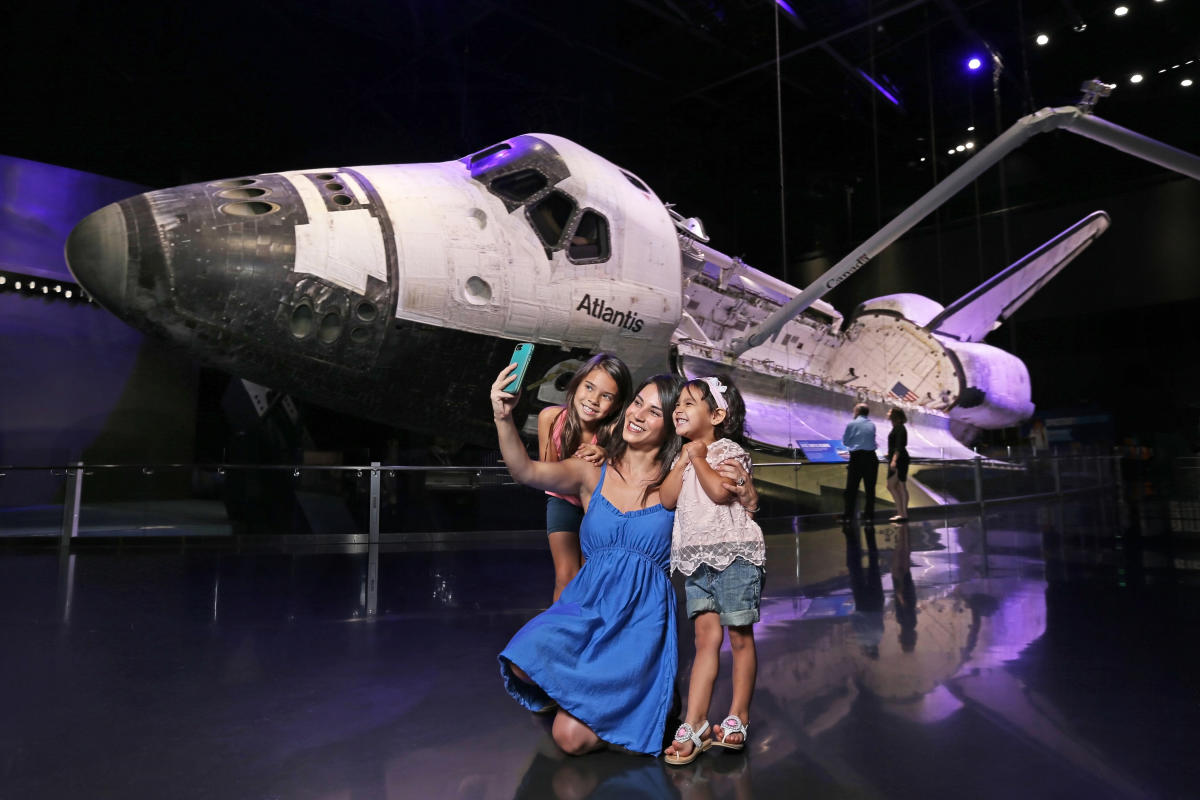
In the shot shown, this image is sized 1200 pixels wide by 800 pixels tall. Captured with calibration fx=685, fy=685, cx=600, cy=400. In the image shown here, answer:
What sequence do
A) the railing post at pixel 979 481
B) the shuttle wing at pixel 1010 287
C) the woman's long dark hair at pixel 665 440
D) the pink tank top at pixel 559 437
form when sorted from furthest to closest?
the shuttle wing at pixel 1010 287
the railing post at pixel 979 481
the pink tank top at pixel 559 437
the woman's long dark hair at pixel 665 440

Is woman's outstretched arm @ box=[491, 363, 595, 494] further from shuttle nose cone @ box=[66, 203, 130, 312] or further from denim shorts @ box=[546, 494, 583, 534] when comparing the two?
shuttle nose cone @ box=[66, 203, 130, 312]

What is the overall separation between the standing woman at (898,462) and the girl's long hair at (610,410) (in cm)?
616

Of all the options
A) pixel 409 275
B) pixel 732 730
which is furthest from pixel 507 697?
pixel 409 275

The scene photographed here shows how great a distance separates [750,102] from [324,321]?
11867 millimetres

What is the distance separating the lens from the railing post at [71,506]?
20.8ft

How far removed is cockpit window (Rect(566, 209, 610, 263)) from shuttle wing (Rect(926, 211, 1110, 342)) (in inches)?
324

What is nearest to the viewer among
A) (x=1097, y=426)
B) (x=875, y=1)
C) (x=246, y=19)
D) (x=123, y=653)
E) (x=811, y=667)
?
(x=811, y=667)

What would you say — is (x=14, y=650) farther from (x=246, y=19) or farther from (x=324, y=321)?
(x=246, y=19)

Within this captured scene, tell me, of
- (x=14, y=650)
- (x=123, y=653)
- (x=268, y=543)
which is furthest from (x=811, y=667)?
(x=268, y=543)

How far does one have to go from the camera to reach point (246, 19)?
8.54 m

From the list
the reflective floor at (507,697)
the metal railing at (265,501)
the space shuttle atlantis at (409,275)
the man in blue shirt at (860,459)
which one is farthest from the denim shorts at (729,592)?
the man in blue shirt at (860,459)

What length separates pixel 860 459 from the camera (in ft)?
25.1

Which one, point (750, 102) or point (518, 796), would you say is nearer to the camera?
point (518, 796)

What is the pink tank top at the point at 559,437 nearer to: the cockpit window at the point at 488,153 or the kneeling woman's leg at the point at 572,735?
the kneeling woman's leg at the point at 572,735
